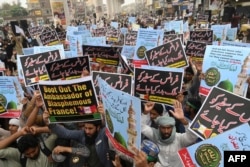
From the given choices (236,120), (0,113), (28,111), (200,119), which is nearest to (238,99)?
(236,120)

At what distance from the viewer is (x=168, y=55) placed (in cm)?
474

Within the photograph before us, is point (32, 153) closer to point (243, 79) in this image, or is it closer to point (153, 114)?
point (153, 114)

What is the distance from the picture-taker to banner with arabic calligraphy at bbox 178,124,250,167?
1965 millimetres

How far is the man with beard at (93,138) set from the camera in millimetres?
3079

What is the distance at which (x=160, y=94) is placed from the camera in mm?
3535

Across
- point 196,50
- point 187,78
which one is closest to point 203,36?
point 196,50

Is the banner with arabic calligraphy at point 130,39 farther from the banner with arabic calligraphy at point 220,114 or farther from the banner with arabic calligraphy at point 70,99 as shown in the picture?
the banner with arabic calligraphy at point 220,114

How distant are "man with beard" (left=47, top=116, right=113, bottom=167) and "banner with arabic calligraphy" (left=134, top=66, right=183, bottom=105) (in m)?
0.74

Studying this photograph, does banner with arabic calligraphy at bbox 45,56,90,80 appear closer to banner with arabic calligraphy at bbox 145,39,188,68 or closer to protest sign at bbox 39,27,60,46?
banner with arabic calligraphy at bbox 145,39,188,68

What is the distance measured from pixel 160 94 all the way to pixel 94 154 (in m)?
1.05

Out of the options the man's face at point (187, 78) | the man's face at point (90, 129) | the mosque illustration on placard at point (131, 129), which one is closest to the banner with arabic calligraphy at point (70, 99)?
the man's face at point (90, 129)

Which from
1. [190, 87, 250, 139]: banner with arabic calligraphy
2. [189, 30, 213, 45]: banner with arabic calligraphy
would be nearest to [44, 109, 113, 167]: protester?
[190, 87, 250, 139]: banner with arabic calligraphy

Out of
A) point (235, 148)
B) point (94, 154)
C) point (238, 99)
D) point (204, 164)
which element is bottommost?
point (94, 154)

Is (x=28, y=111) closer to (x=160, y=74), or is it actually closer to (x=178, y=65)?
(x=160, y=74)
